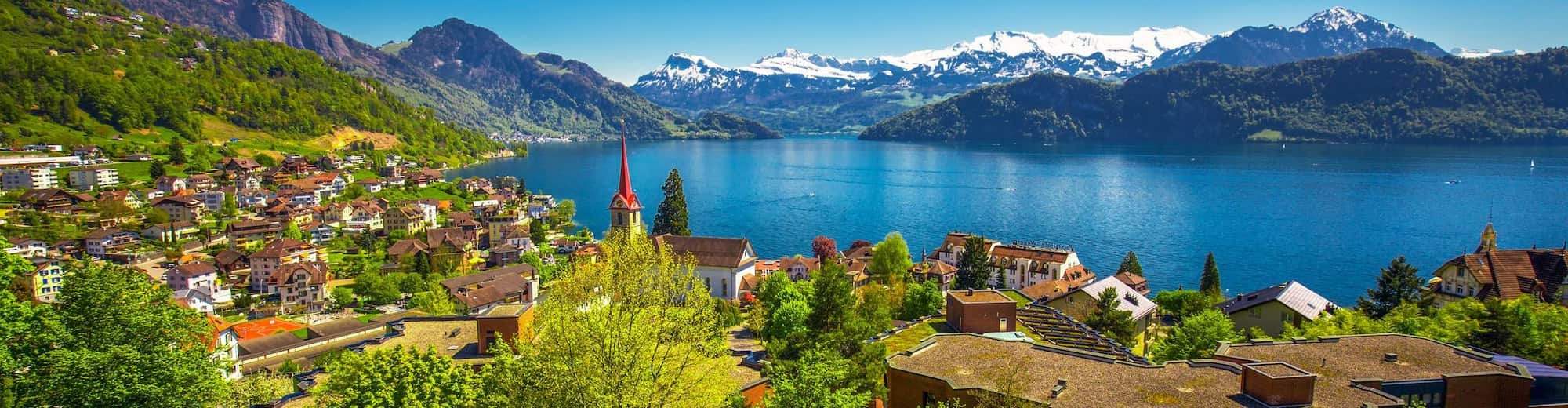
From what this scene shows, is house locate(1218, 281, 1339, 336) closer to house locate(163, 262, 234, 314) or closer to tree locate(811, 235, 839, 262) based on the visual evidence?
tree locate(811, 235, 839, 262)

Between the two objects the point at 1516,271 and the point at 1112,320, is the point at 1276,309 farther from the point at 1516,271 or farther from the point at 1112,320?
the point at 1516,271

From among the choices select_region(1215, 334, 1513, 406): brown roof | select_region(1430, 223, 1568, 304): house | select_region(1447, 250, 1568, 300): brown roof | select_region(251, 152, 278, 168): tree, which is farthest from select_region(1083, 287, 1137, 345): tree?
select_region(251, 152, 278, 168): tree

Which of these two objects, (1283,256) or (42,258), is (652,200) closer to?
(42,258)

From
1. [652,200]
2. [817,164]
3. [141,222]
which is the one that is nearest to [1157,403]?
[141,222]

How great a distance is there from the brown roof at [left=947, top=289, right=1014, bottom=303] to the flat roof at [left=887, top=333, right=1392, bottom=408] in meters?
6.89

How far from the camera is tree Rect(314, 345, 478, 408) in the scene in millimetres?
13711

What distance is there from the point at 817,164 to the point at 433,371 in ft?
593

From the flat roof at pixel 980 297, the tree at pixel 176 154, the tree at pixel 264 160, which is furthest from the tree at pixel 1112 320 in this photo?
the tree at pixel 264 160

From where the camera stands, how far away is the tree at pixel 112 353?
1468 centimetres

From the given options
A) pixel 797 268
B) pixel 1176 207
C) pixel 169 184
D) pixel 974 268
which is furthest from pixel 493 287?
pixel 1176 207

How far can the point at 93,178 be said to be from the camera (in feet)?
293

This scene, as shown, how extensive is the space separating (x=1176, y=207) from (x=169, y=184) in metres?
126

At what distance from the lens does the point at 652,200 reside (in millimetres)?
117688

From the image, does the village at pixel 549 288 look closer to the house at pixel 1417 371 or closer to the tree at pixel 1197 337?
the house at pixel 1417 371
